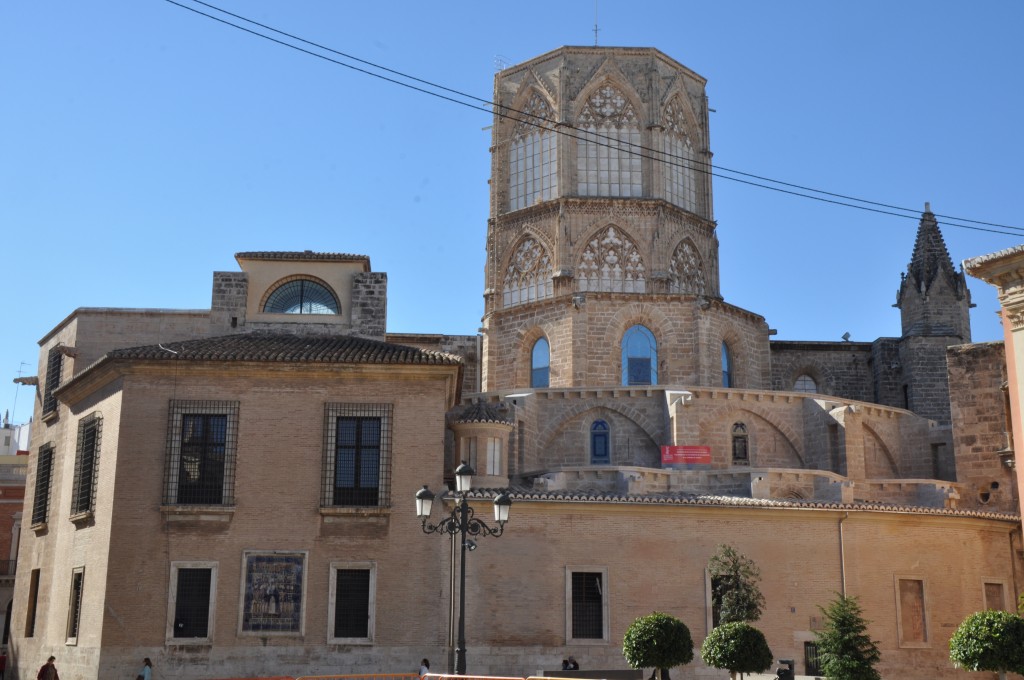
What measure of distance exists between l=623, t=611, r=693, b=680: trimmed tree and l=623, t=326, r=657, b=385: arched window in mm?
18457

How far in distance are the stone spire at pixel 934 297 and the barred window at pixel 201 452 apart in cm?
2689

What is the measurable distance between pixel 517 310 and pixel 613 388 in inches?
261

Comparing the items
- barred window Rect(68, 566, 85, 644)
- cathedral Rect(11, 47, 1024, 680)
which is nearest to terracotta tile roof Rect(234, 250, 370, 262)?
cathedral Rect(11, 47, 1024, 680)

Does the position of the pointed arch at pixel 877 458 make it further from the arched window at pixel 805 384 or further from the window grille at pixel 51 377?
the window grille at pixel 51 377

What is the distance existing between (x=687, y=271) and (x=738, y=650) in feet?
80.3

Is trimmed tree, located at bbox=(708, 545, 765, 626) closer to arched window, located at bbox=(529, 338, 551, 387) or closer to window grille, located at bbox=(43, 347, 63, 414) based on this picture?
arched window, located at bbox=(529, 338, 551, 387)

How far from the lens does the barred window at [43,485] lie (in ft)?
96.5

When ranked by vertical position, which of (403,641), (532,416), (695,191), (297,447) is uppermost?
(695,191)

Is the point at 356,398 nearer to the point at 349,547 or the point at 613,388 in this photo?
the point at 349,547

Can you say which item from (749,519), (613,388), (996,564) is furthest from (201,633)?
(996,564)

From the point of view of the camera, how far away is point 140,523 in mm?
24453

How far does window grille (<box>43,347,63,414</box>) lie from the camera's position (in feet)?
102

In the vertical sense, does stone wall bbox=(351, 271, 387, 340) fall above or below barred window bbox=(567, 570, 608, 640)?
above

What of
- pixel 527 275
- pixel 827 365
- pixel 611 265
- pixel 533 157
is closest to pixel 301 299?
pixel 527 275
